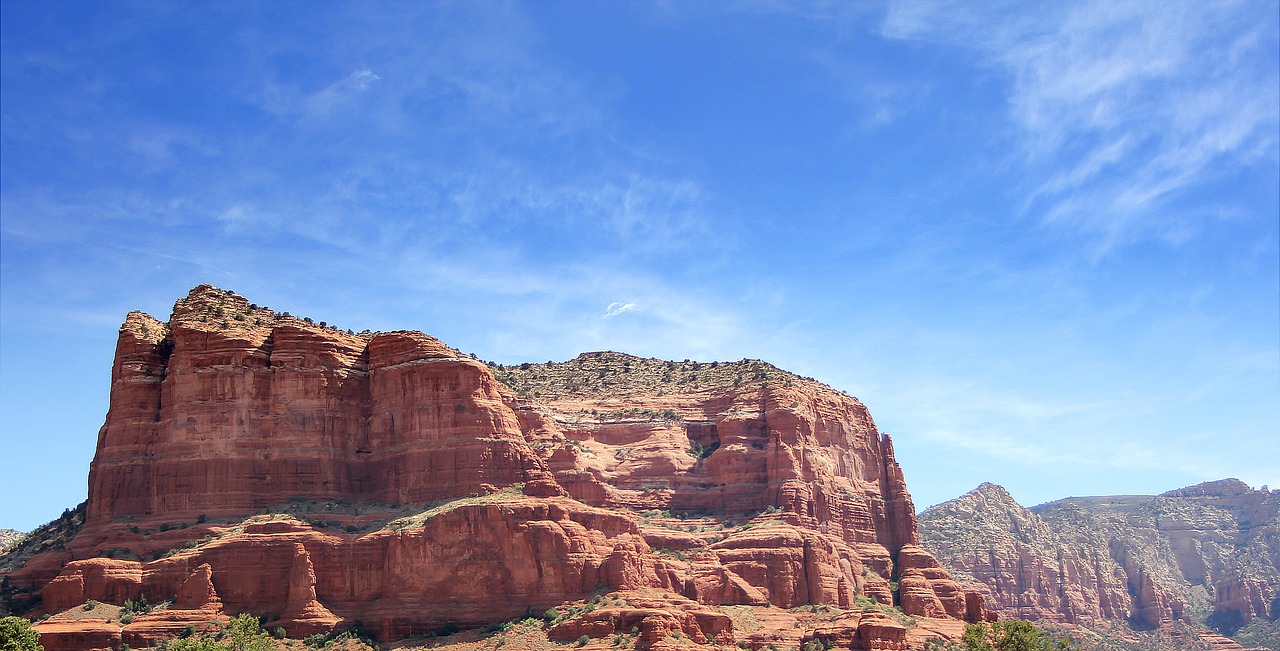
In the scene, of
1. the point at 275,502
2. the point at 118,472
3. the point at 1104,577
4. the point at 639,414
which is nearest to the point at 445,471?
the point at 275,502

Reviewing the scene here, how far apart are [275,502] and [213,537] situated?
16.8 ft

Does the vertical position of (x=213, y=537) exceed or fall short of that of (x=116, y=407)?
it falls short

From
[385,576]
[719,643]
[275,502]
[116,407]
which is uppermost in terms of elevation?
[116,407]

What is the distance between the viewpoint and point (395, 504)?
87.8 metres

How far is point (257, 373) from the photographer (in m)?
87.9

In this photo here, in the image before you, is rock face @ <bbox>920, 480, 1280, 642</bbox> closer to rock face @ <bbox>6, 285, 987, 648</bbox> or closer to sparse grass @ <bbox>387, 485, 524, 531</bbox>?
rock face @ <bbox>6, 285, 987, 648</bbox>

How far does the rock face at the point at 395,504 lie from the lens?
8000 cm

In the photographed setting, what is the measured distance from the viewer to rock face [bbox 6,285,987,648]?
262ft

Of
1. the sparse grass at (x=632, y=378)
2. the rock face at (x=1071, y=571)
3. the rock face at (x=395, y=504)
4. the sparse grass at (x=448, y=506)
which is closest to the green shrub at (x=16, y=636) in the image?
the rock face at (x=395, y=504)

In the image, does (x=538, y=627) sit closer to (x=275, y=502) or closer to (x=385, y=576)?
(x=385, y=576)

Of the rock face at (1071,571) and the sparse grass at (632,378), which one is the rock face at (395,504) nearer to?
the sparse grass at (632,378)

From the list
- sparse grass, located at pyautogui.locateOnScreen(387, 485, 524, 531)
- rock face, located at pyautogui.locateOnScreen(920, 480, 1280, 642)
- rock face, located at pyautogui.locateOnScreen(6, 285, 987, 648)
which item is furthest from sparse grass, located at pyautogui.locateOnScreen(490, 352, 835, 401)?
rock face, located at pyautogui.locateOnScreen(920, 480, 1280, 642)

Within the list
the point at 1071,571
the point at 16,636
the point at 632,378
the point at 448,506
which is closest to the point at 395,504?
the point at 448,506

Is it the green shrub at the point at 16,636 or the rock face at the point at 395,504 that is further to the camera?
the rock face at the point at 395,504
